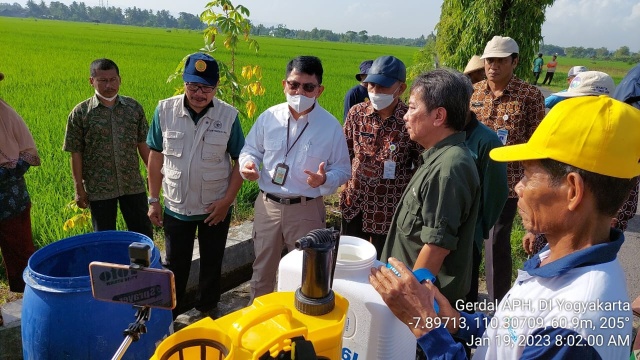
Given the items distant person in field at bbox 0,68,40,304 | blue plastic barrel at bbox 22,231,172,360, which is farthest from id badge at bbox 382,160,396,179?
distant person in field at bbox 0,68,40,304

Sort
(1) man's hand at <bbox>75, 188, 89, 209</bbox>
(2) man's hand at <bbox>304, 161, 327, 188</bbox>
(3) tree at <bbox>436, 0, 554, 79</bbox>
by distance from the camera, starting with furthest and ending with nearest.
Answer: (3) tree at <bbox>436, 0, 554, 79</bbox> < (1) man's hand at <bbox>75, 188, 89, 209</bbox> < (2) man's hand at <bbox>304, 161, 327, 188</bbox>

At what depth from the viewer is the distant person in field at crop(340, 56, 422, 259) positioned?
2.78 metres

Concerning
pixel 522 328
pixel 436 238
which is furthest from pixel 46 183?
pixel 522 328

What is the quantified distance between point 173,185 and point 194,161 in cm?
20

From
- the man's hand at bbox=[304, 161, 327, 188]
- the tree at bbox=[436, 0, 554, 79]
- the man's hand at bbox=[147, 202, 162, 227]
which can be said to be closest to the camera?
the man's hand at bbox=[304, 161, 327, 188]

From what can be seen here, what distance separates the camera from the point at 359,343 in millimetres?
1358

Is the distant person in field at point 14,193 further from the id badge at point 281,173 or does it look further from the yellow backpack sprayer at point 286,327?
the yellow backpack sprayer at point 286,327

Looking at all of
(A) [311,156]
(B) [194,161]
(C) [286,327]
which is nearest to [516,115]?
(A) [311,156]

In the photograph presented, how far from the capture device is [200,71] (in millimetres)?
2602

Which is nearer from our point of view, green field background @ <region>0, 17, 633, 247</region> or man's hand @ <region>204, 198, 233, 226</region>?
man's hand @ <region>204, 198, 233, 226</region>

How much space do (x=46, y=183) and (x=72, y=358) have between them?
11.1 ft

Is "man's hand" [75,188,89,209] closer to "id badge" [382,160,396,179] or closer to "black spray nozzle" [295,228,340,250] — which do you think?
"id badge" [382,160,396,179]

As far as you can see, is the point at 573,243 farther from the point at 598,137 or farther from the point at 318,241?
the point at 318,241

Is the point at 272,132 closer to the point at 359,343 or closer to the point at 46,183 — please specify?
the point at 359,343
